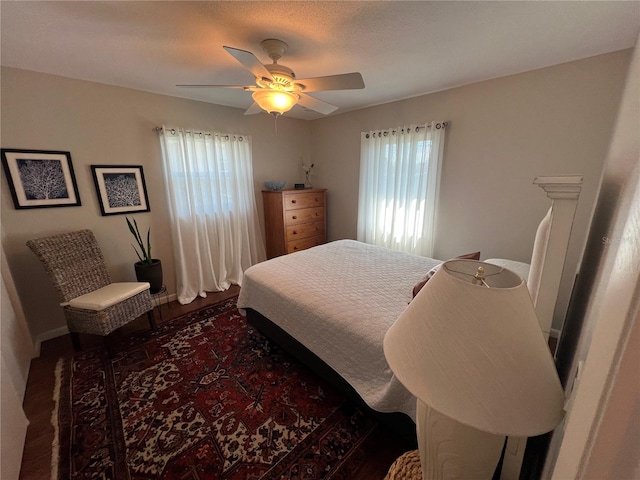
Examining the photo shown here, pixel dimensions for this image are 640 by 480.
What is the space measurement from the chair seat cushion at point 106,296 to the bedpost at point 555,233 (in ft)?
9.19

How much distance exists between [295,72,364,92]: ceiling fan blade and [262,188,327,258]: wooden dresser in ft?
6.33

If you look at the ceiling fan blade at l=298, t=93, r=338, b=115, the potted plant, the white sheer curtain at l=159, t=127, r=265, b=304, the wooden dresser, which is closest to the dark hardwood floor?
the potted plant

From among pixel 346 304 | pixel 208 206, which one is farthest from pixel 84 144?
pixel 346 304

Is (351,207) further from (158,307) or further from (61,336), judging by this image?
(61,336)

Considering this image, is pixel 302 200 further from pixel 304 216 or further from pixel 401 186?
pixel 401 186

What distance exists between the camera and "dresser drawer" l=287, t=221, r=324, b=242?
3759 millimetres

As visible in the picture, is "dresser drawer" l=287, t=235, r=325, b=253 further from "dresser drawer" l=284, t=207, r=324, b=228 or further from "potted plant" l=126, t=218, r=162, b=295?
"potted plant" l=126, t=218, r=162, b=295

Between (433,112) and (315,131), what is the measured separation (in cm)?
194

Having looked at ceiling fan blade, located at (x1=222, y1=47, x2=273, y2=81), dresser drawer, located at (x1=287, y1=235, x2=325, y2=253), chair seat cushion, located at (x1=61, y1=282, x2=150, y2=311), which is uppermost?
ceiling fan blade, located at (x1=222, y1=47, x2=273, y2=81)

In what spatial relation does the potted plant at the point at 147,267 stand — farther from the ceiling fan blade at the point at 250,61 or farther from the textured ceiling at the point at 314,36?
the ceiling fan blade at the point at 250,61

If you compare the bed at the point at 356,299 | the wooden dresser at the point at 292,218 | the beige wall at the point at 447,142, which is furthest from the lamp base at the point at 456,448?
the wooden dresser at the point at 292,218

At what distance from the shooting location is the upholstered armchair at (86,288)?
6.83 ft

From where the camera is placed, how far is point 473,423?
0.51 metres

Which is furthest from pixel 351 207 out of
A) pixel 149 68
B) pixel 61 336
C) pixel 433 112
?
pixel 61 336
